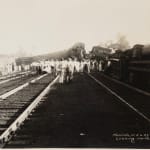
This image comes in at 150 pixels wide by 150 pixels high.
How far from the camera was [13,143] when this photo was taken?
7.44 metres

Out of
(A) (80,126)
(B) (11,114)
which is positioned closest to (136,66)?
(B) (11,114)

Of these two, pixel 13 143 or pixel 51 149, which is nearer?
pixel 51 149

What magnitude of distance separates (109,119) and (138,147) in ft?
11.1

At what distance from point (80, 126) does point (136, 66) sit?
13095 millimetres

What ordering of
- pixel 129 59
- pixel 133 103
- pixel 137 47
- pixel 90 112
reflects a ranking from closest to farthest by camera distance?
pixel 90 112, pixel 133 103, pixel 137 47, pixel 129 59

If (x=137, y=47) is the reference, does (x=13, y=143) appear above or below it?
below

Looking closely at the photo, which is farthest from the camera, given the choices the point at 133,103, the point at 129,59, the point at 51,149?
the point at 129,59

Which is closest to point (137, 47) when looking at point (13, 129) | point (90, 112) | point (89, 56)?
point (90, 112)

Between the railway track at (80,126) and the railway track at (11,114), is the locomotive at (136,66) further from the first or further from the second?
the railway track at (80,126)

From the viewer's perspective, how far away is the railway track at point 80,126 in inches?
290

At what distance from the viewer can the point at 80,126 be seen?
9.12m

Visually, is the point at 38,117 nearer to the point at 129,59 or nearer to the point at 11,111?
the point at 11,111

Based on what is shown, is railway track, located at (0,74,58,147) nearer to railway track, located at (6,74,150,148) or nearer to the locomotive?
railway track, located at (6,74,150,148)

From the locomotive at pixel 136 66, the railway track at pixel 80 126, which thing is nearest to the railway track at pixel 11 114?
the railway track at pixel 80 126
